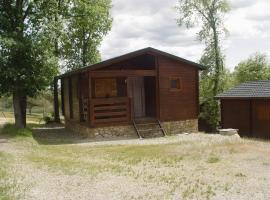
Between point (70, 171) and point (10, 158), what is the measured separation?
11.2 ft

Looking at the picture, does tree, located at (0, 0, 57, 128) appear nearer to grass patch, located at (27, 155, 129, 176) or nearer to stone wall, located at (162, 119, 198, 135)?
stone wall, located at (162, 119, 198, 135)

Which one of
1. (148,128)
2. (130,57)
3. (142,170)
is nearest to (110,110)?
(148,128)

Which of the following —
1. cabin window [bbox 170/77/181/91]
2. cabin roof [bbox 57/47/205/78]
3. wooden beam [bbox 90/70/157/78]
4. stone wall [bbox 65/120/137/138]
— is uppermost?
cabin roof [bbox 57/47/205/78]

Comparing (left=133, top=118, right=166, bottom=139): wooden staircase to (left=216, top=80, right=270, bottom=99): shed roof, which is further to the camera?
(left=216, top=80, right=270, bottom=99): shed roof

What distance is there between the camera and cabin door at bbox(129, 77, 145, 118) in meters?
23.0

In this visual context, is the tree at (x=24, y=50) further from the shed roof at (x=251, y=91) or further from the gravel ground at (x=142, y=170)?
the shed roof at (x=251, y=91)

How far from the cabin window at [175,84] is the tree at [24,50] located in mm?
6715

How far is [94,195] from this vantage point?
8.99 metres

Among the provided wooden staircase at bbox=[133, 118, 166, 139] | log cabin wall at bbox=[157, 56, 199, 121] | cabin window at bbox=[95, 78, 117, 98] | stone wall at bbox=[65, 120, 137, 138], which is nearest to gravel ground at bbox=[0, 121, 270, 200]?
stone wall at bbox=[65, 120, 137, 138]

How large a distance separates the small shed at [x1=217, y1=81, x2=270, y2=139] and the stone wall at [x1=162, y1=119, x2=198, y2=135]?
3.27 metres

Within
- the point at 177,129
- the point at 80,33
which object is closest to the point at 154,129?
the point at 177,129

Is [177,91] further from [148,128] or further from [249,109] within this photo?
[249,109]

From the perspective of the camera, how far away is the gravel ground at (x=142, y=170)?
30.1 feet

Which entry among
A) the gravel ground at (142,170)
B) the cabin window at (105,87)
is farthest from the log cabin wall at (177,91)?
the gravel ground at (142,170)
